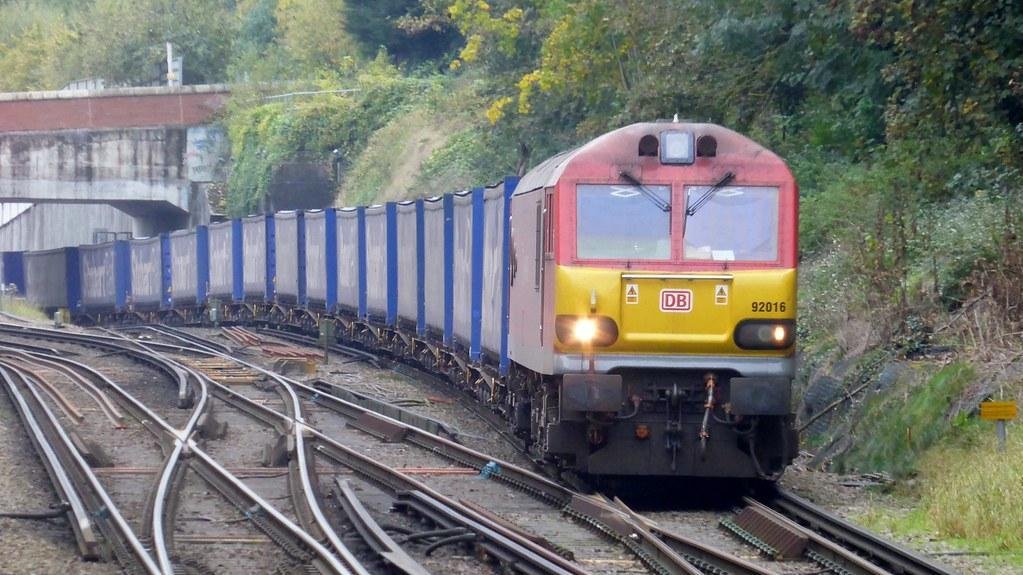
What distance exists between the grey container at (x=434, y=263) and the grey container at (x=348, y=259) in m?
5.19

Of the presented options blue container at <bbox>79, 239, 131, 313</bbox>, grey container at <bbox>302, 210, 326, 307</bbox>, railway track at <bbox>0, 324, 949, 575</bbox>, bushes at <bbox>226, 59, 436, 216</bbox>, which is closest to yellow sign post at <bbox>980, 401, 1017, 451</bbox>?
railway track at <bbox>0, 324, 949, 575</bbox>

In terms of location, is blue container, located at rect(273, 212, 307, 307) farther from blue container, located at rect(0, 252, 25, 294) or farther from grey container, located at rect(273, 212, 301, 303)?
blue container, located at rect(0, 252, 25, 294)

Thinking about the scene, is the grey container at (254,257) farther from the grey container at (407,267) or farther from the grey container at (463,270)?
the grey container at (463,270)

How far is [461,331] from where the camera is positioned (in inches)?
695

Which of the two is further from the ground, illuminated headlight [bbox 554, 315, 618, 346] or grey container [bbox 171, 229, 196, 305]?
illuminated headlight [bbox 554, 315, 618, 346]

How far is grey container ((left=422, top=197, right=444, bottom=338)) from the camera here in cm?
1938

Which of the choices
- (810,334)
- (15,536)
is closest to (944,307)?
(810,334)

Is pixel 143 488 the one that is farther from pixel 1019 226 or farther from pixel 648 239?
pixel 1019 226

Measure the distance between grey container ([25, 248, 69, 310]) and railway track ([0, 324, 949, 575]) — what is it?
32.3m

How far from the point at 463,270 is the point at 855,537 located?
9.05 m

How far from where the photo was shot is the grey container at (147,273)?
132 feet

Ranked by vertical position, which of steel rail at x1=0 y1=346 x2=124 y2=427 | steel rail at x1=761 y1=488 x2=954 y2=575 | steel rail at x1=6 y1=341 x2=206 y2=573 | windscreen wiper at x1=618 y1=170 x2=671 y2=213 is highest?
windscreen wiper at x1=618 y1=170 x2=671 y2=213

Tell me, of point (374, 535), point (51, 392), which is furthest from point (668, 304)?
point (51, 392)

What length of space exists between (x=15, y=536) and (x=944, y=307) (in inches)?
373
